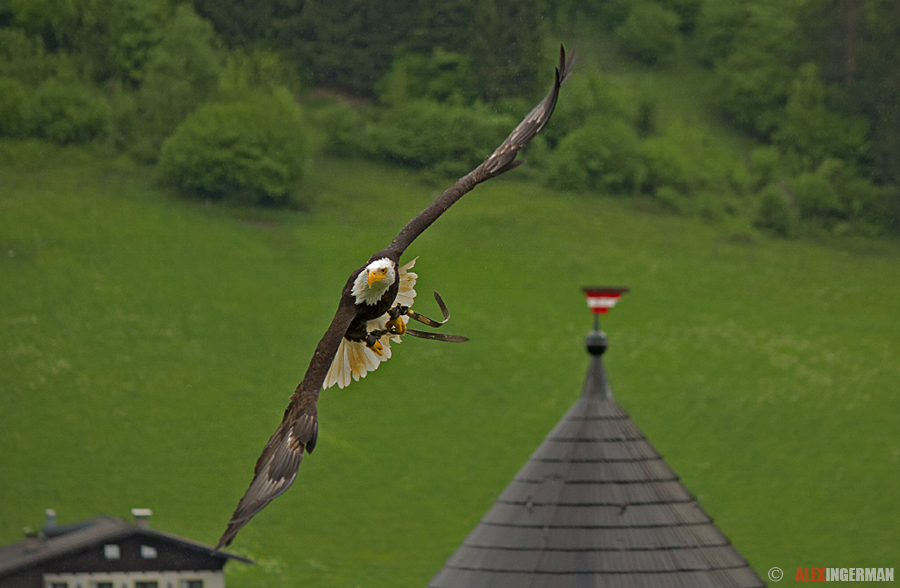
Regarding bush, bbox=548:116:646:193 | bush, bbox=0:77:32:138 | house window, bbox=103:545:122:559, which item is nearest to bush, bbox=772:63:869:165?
bush, bbox=548:116:646:193

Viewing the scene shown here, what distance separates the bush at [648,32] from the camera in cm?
6438

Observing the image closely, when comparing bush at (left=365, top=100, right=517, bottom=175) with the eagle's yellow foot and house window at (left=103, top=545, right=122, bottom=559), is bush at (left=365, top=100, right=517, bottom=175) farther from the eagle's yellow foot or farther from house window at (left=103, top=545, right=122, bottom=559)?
the eagle's yellow foot

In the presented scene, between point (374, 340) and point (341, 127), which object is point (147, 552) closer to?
point (374, 340)

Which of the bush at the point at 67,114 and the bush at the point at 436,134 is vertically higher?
the bush at the point at 67,114

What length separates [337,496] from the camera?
44938mm

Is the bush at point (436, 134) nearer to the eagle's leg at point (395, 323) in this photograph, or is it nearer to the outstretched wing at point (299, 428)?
the eagle's leg at point (395, 323)

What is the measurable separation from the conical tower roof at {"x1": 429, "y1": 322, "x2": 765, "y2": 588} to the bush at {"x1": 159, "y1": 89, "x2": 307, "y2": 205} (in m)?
41.1

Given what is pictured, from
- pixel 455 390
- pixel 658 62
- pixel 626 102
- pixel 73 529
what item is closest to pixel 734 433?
pixel 455 390

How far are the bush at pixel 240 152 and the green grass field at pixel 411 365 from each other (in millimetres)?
1184

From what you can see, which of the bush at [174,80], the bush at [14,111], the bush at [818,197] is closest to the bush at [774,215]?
the bush at [818,197]

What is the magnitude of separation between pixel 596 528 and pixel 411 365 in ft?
114

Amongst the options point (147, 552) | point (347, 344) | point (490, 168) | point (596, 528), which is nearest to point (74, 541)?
point (147, 552)

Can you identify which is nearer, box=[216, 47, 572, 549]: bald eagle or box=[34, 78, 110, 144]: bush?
box=[216, 47, 572, 549]: bald eagle

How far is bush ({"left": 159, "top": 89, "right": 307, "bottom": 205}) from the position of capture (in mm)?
56219
